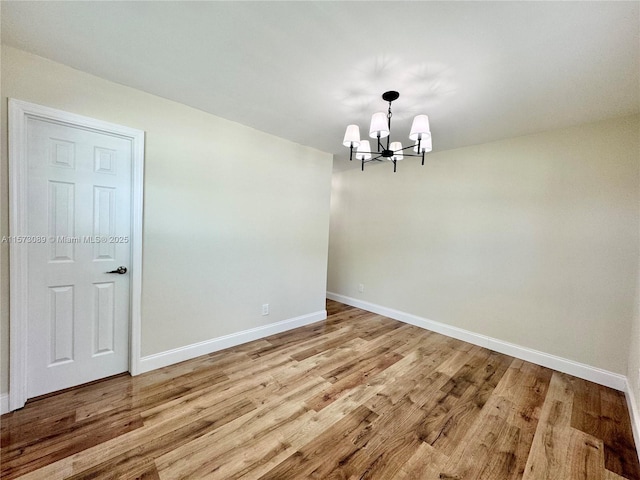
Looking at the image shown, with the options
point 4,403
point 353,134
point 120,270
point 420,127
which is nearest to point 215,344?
point 120,270

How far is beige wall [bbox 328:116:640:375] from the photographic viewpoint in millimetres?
2285

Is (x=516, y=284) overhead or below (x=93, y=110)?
below

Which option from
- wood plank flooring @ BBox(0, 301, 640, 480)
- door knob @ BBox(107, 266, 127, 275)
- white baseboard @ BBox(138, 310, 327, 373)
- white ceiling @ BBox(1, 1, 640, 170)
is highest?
white ceiling @ BBox(1, 1, 640, 170)

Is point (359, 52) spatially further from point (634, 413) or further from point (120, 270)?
point (634, 413)

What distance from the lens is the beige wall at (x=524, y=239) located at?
7.50ft

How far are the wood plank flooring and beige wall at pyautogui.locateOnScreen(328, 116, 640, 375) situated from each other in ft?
1.74

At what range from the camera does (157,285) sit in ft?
7.47

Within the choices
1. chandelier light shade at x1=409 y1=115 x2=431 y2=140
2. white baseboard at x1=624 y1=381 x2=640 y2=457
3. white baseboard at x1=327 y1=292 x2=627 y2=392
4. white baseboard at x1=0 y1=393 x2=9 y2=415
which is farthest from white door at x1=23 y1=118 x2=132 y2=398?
white baseboard at x1=624 y1=381 x2=640 y2=457

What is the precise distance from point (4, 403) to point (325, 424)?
2155 millimetres

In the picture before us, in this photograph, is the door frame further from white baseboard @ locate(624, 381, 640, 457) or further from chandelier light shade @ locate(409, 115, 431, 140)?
Result: white baseboard @ locate(624, 381, 640, 457)

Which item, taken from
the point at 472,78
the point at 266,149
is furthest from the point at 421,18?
the point at 266,149

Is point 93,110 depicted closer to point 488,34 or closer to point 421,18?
point 421,18

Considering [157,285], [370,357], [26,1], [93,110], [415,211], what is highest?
[26,1]

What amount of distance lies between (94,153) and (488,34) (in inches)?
111
